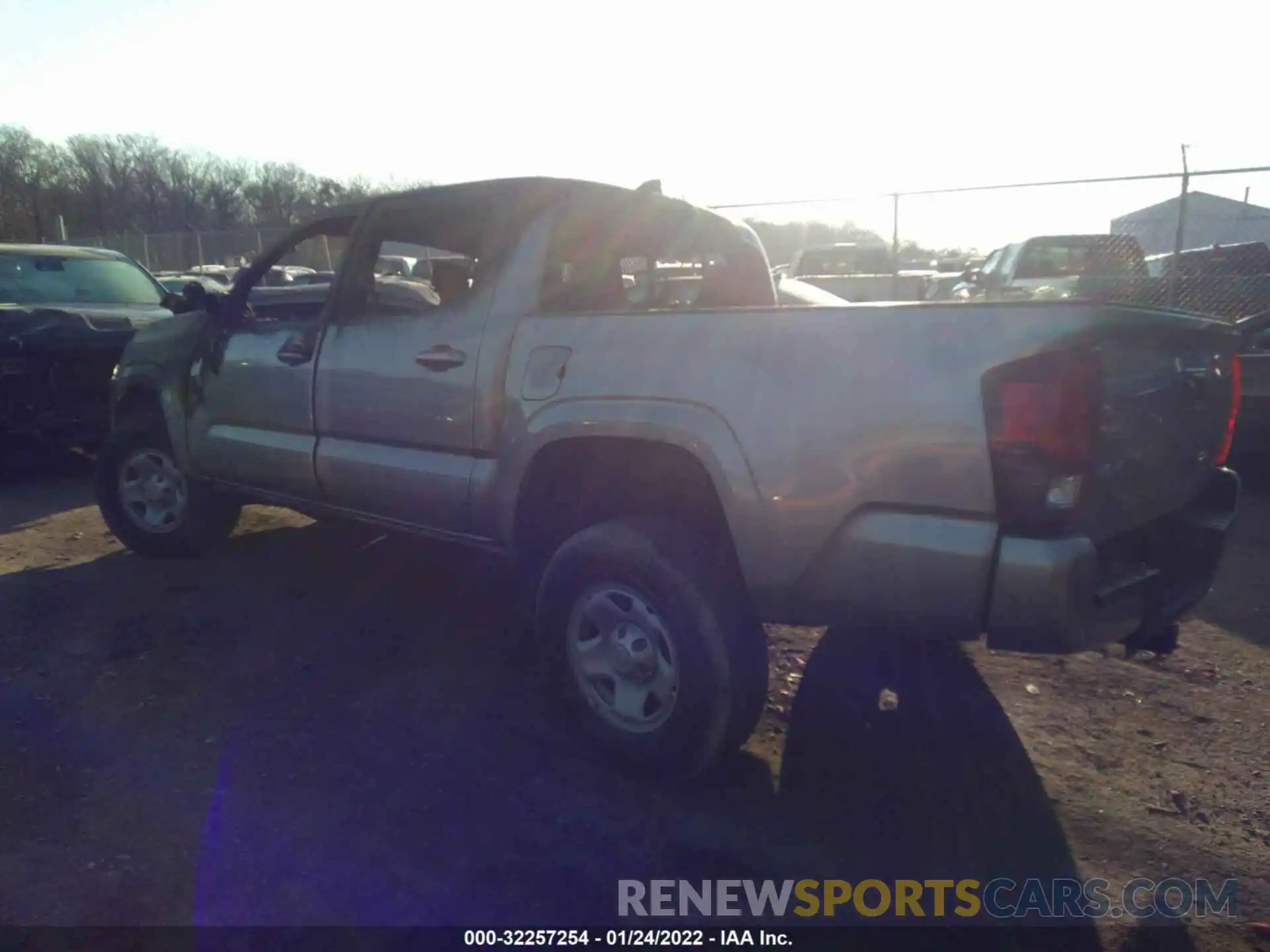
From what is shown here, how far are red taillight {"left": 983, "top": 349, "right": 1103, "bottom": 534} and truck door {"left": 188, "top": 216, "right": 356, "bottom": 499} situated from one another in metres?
3.09

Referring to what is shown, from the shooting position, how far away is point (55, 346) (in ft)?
24.2

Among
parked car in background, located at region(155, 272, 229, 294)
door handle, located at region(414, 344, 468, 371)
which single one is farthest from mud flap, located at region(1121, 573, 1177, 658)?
parked car in background, located at region(155, 272, 229, 294)

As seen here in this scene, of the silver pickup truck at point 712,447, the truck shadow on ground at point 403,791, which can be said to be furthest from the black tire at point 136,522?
the silver pickup truck at point 712,447

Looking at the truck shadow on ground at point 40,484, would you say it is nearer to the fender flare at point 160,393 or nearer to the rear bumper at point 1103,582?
the fender flare at point 160,393

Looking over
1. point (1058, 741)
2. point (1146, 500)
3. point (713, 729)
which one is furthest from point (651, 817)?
point (1146, 500)

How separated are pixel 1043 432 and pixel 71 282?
868cm

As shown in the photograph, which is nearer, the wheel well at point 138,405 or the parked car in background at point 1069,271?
the wheel well at point 138,405

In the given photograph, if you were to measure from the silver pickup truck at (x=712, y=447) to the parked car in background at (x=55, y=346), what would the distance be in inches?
147

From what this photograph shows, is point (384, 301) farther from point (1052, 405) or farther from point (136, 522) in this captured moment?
point (1052, 405)

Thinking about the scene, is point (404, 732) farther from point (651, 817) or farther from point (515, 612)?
point (515, 612)

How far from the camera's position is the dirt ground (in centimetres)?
273

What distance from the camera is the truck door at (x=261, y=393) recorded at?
4.48 meters

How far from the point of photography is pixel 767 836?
2.94m

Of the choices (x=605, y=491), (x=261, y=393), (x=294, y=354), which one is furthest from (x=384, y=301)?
(x=605, y=491)
